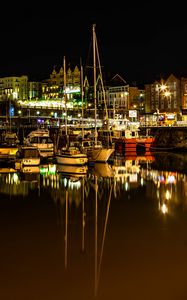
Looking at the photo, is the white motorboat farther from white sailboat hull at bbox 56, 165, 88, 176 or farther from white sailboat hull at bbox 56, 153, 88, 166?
white sailboat hull at bbox 56, 165, 88, 176

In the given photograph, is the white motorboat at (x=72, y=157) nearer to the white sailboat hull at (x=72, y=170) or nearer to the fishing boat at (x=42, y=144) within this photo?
the white sailboat hull at (x=72, y=170)

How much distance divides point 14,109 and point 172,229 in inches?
5384

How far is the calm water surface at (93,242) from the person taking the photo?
44.1 ft

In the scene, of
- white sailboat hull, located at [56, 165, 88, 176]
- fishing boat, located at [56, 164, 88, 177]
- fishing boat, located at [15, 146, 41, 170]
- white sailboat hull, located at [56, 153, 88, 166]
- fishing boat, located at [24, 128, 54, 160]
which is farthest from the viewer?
fishing boat, located at [24, 128, 54, 160]

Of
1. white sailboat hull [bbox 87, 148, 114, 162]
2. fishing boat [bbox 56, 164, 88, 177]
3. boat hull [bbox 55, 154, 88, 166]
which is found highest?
white sailboat hull [bbox 87, 148, 114, 162]

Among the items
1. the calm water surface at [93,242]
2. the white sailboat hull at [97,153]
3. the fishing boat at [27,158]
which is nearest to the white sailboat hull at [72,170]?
the white sailboat hull at [97,153]

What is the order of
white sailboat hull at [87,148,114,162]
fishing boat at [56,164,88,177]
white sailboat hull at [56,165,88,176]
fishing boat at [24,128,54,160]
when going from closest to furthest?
fishing boat at [56,164,88,177] < white sailboat hull at [56,165,88,176] < white sailboat hull at [87,148,114,162] < fishing boat at [24,128,54,160]

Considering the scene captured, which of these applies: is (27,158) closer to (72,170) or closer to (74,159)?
(74,159)

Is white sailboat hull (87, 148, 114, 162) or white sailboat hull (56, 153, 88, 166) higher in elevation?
white sailboat hull (87, 148, 114, 162)

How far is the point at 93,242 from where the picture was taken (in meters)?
17.4

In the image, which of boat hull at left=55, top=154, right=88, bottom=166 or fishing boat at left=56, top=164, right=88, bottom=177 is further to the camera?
boat hull at left=55, top=154, right=88, bottom=166

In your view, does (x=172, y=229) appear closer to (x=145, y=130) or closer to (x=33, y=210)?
(x=33, y=210)

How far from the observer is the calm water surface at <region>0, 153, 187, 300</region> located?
13.4 metres

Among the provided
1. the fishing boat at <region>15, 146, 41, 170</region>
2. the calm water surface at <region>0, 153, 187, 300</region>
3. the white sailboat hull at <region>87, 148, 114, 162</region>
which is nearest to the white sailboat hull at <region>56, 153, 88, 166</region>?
the white sailboat hull at <region>87, 148, 114, 162</region>
